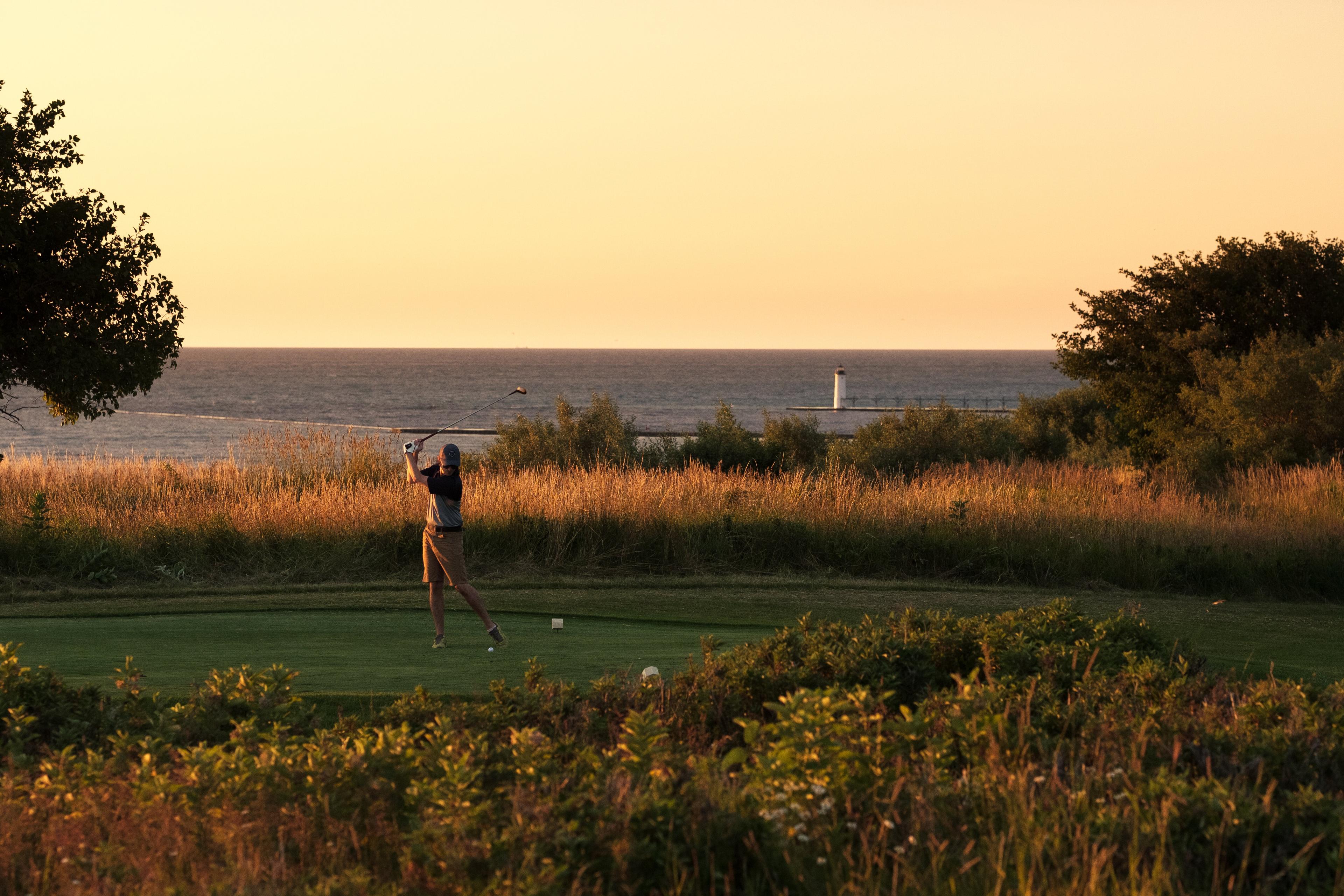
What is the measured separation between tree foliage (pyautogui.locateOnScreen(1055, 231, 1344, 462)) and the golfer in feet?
78.6

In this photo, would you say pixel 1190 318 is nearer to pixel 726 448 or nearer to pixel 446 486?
pixel 726 448

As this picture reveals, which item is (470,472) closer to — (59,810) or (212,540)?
(212,540)

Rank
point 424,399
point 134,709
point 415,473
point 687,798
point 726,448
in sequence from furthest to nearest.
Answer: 1. point 424,399
2. point 726,448
3. point 415,473
4. point 134,709
5. point 687,798

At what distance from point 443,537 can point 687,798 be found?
5953 mm

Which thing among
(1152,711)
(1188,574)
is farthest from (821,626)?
(1188,574)

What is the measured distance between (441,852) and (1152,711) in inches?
141

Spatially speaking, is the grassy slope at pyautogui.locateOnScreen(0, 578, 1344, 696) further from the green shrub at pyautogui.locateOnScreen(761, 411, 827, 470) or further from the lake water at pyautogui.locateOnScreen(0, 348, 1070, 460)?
the lake water at pyautogui.locateOnScreen(0, 348, 1070, 460)

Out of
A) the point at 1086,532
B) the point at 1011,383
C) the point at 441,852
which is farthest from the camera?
the point at 1011,383

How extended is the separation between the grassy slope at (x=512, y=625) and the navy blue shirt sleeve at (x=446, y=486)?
4.16 feet

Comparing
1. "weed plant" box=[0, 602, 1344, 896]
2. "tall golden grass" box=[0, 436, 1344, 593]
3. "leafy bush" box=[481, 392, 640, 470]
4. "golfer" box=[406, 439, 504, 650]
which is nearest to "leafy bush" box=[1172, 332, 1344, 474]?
"tall golden grass" box=[0, 436, 1344, 593]

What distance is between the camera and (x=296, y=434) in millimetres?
23703

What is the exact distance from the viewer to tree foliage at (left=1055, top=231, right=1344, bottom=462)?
30.9 metres

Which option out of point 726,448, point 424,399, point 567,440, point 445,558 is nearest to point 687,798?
point 445,558

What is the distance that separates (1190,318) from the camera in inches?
1257
